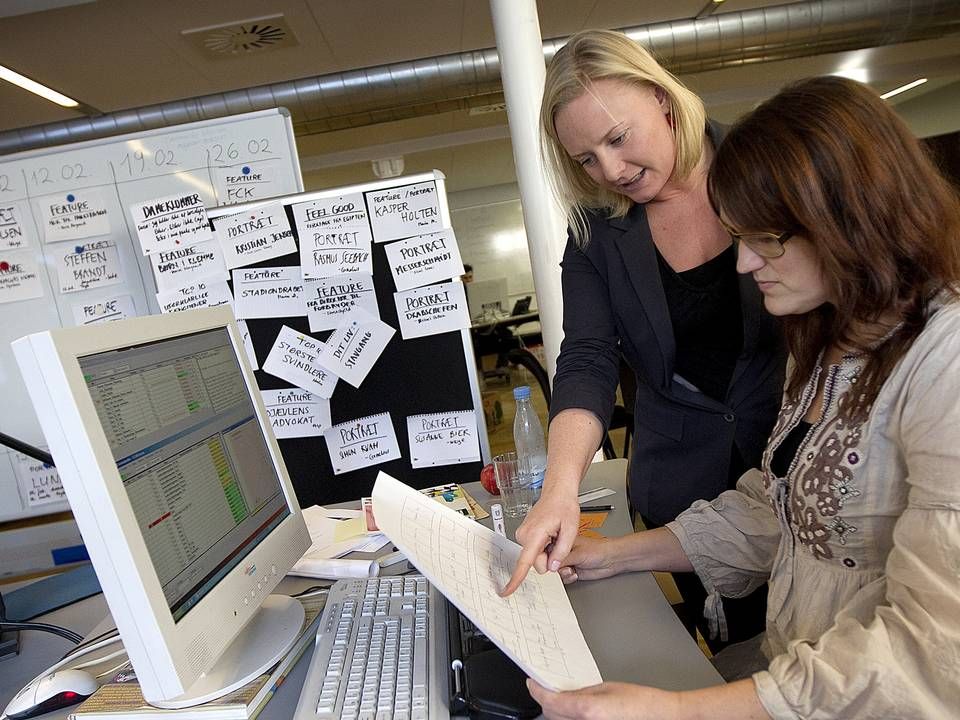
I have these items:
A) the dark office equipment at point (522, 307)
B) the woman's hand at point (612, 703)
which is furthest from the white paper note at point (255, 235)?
the dark office equipment at point (522, 307)

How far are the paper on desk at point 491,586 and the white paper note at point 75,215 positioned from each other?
1.99 metres

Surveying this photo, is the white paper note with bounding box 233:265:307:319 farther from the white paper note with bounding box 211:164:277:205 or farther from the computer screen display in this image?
the computer screen display

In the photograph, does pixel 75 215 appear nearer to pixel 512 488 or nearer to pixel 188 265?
pixel 188 265

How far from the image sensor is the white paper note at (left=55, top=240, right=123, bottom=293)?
2.46 m

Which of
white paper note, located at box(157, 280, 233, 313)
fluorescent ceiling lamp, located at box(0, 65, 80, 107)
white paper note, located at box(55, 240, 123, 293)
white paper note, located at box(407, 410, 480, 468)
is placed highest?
fluorescent ceiling lamp, located at box(0, 65, 80, 107)

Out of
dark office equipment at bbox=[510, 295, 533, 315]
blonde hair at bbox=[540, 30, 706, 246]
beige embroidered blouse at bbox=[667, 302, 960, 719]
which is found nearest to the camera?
beige embroidered blouse at bbox=[667, 302, 960, 719]

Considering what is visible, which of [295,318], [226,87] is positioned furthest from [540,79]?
[226,87]

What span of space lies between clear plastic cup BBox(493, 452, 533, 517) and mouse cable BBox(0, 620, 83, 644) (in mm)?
798

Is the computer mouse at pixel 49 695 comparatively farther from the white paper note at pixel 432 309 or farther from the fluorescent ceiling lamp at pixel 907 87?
the fluorescent ceiling lamp at pixel 907 87

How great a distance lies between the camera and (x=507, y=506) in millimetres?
1468

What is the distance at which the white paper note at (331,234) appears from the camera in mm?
2113

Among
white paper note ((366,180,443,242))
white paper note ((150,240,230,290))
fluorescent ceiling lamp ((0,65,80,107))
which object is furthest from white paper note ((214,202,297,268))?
fluorescent ceiling lamp ((0,65,80,107))

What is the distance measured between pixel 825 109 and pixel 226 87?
17.0 feet

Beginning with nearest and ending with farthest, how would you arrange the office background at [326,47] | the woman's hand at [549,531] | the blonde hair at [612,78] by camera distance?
1. the woman's hand at [549,531]
2. the blonde hair at [612,78]
3. the office background at [326,47]
